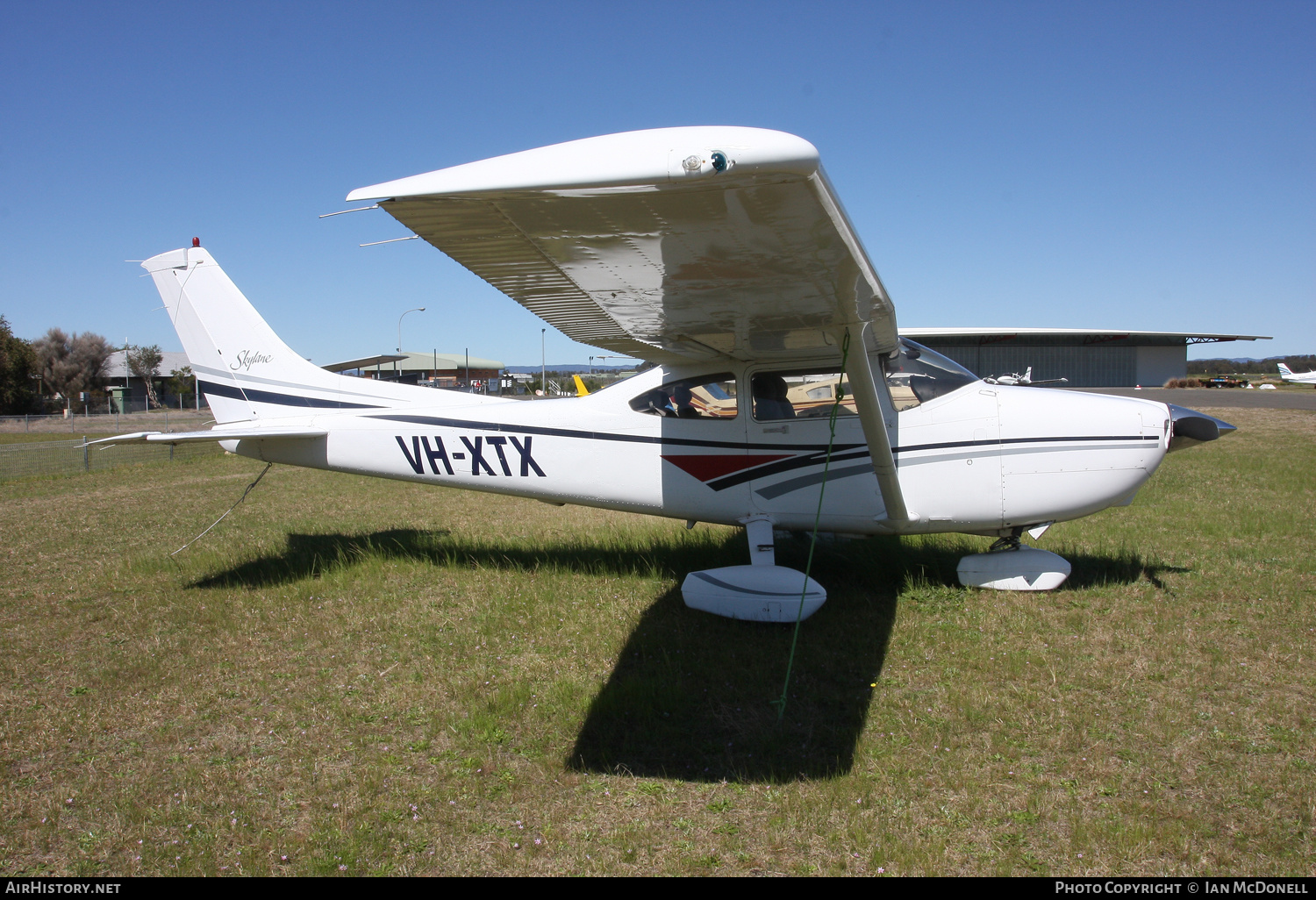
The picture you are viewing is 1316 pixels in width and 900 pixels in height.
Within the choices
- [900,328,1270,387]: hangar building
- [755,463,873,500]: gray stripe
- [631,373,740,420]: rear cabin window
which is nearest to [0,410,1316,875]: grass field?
[755,463,873,500]: gray stripe

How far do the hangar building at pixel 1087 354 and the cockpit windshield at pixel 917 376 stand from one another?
135ft

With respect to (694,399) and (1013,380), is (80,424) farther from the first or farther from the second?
(1013,380)

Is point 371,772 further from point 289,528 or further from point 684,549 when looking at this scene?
point 289,528

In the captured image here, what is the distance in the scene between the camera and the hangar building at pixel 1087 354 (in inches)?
1826

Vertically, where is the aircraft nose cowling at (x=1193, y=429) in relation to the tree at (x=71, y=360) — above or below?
below

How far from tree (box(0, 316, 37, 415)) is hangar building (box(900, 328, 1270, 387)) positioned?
5503 cm

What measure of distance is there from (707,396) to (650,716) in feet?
9.45

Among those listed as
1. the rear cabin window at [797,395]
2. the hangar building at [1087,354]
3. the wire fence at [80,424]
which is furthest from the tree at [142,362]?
the rear cabin window at [797,395]

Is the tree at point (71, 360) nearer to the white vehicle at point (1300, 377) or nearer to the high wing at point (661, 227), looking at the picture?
the high wing at point (661, 227)

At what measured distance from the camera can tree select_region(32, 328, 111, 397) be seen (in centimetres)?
5400

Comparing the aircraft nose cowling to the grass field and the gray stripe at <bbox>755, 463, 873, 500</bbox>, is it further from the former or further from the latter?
the gray stripe at <bbox>755, 463, 873, 500</bbox>

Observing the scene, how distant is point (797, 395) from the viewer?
5.98 meters

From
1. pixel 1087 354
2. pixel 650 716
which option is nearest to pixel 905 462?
pixel 650 716

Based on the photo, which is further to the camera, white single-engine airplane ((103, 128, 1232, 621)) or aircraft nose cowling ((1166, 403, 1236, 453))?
aircraft nose cowling ((1166, 403, 1236, 453))
